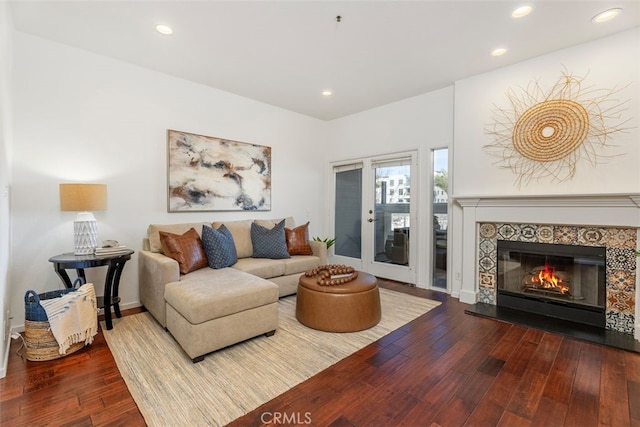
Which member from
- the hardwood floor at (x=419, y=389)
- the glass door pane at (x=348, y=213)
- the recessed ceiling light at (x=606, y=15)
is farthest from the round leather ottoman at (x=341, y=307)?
the recessed ceiling light at (x=606, y=15)

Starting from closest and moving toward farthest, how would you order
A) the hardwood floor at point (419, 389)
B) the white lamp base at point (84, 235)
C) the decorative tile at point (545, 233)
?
the hardwood floor at point (419, 389), the white lamp base at point (84, 235), the decorative tile at point (545, 233)

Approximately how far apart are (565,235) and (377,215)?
2.38 meters

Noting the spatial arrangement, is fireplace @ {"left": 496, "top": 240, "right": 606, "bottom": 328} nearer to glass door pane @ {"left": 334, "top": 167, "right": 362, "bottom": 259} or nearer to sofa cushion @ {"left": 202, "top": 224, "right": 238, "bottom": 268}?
glass door pane @ {"left": 334, "top": 167, "right": 362, "bottom": 259}

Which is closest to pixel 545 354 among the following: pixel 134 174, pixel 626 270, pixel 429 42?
pixel 626 270

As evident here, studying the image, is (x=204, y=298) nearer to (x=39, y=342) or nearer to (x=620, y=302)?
(x=39, y=342)

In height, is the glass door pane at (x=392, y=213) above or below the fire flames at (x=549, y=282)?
above

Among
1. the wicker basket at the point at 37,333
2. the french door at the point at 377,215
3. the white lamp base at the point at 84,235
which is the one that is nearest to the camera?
the wicker basket at the point at 37,333

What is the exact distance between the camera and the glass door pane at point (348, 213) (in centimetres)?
503

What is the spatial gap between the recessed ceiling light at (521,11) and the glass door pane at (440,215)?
1.69 m

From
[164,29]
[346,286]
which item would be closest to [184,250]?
[346,286]

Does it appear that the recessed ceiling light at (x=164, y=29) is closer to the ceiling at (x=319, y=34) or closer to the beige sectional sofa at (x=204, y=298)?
the ceiling at (x=319, y=34)

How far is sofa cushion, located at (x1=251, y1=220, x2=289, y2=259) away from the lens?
12.2ft

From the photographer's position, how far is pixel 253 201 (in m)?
4.32

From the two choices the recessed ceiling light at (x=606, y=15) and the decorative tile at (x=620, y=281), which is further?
the decorative tile at (x=620, y=281)
